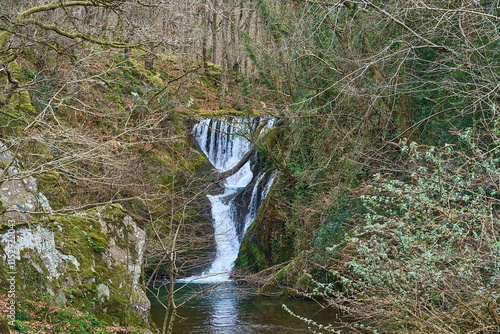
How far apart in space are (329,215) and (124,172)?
15.8 ft

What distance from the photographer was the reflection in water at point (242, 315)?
318 inches

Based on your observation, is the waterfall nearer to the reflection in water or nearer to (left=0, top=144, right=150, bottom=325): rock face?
the reflection in water

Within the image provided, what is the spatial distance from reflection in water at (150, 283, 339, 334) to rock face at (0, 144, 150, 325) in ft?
4.65

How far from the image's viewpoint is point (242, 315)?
30.3 feet

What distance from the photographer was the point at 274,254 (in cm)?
1320

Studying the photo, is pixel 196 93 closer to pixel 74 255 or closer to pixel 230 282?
pixel 230 282

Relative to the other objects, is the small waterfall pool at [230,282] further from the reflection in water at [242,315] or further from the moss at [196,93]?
the moss at [196,93]

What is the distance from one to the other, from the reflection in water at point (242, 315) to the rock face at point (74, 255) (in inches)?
55.8

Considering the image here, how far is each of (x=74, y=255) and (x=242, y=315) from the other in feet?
14.6

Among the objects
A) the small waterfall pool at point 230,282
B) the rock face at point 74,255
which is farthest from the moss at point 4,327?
the small waterfall pool at point 230,282

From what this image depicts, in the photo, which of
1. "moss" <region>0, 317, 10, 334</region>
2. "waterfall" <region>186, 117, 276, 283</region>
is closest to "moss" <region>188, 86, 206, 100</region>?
"waterfall" <region>186, 117, 276, 283</region>

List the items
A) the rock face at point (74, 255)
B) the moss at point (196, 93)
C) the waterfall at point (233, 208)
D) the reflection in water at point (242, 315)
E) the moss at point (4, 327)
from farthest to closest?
the moss at point (196, 93) < the waterfall at point (233, 208) < the reflection in water at point (242, 315) < the rock face at point (74, 255) < the moss at point (4, 327)

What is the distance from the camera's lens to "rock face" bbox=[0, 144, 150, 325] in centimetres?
539

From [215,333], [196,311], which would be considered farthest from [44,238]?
[196,311]
